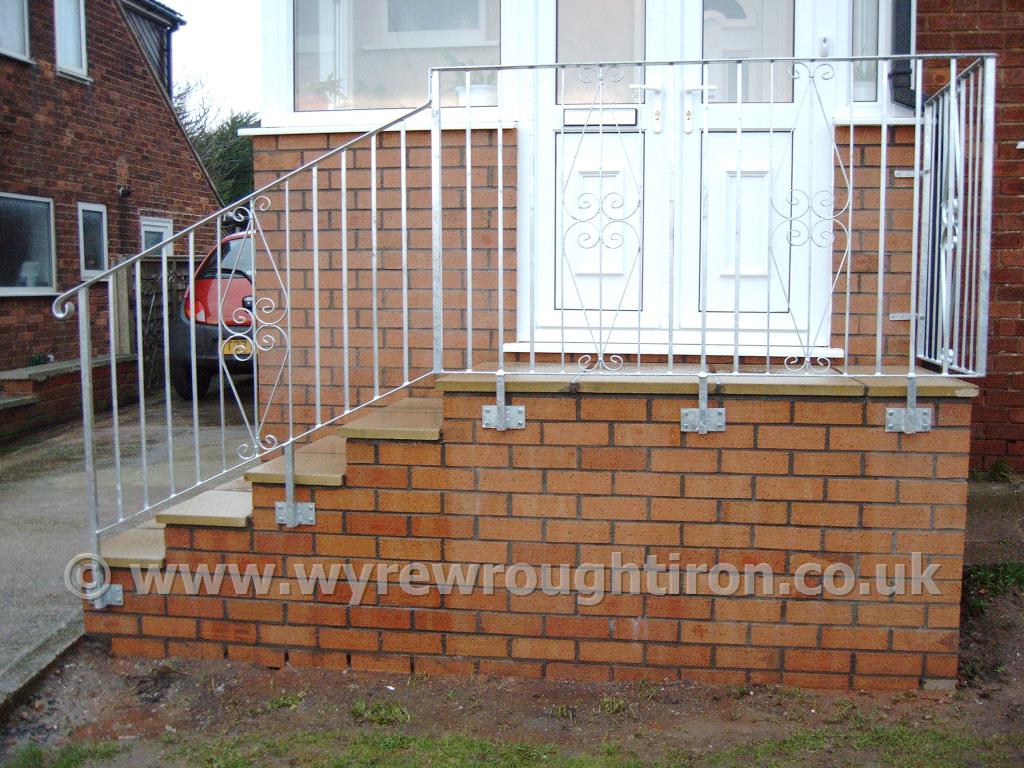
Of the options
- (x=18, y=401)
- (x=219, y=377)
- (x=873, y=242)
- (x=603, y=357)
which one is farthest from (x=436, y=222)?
(x=18, y=401)

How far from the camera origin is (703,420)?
349 cm

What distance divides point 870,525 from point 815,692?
61 centimetres

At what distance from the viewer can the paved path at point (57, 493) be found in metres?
4.09

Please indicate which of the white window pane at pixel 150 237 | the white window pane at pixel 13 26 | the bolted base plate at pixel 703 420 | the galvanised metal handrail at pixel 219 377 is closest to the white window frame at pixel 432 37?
the galvanised metal handrail at pixel 219 377

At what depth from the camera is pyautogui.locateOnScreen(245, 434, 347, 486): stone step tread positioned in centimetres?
369

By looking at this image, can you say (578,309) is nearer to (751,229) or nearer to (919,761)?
(751,229)

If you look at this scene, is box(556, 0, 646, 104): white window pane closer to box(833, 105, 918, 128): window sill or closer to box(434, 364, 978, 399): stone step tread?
box(833, 105, 918, 128): window sill

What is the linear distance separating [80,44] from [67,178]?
62.3 inches

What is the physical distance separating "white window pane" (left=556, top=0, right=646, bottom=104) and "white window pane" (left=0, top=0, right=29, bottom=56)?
24.4ft

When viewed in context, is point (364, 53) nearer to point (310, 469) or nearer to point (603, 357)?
point (603, 357)

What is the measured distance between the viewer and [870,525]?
347 centimetres

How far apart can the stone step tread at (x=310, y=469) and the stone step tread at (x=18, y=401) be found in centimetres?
498

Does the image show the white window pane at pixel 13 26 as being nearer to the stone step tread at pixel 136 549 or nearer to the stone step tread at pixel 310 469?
the stone step tread at pixel 136 549

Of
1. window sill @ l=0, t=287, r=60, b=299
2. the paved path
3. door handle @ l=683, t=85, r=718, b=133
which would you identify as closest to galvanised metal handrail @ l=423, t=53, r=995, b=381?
door handle @ l=683, t=85, r=718, b=133
